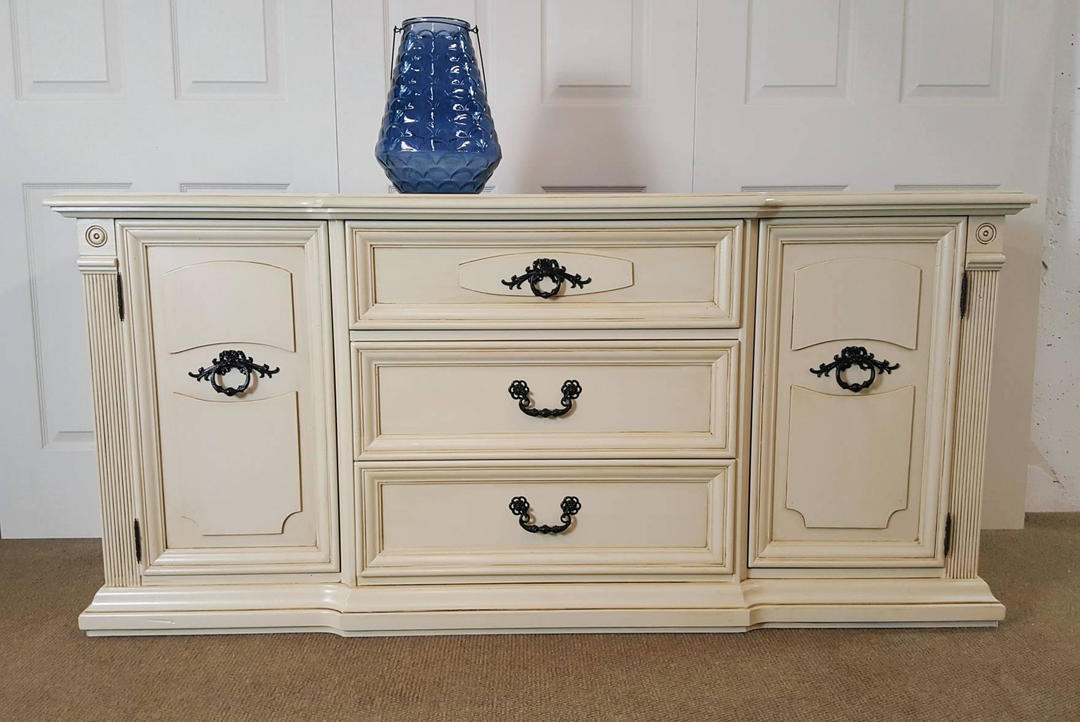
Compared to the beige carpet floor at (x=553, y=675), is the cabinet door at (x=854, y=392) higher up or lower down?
higher up

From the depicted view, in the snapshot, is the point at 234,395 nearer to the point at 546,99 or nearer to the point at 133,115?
the point at 133,115

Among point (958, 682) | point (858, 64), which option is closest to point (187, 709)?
point (958, 682)

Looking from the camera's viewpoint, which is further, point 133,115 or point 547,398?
point 133,115

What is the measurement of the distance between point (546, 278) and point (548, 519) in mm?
422

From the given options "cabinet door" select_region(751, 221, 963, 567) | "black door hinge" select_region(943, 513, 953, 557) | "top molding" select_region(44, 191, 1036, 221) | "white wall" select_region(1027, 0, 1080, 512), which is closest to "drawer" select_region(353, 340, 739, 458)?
"cabinet door" select_region(751, 221, 963, 567)

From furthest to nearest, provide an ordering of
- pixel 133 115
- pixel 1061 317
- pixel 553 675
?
pixel 1061 317 → pixel 133 115 → pixel 553 675

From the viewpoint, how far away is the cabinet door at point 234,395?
4.16ft

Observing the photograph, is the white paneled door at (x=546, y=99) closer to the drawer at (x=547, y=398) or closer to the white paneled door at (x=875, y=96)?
the white paneled door at (x=875, y=96)

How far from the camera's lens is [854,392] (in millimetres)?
1324

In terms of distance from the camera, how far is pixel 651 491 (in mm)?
1337

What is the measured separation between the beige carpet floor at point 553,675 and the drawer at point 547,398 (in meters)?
0.34

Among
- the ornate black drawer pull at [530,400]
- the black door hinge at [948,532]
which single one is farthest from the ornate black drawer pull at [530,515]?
the black door hinge at [948,532]

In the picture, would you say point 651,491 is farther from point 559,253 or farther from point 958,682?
point 958,682

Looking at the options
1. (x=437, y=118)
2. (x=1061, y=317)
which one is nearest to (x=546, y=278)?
(x=437, y=118)
